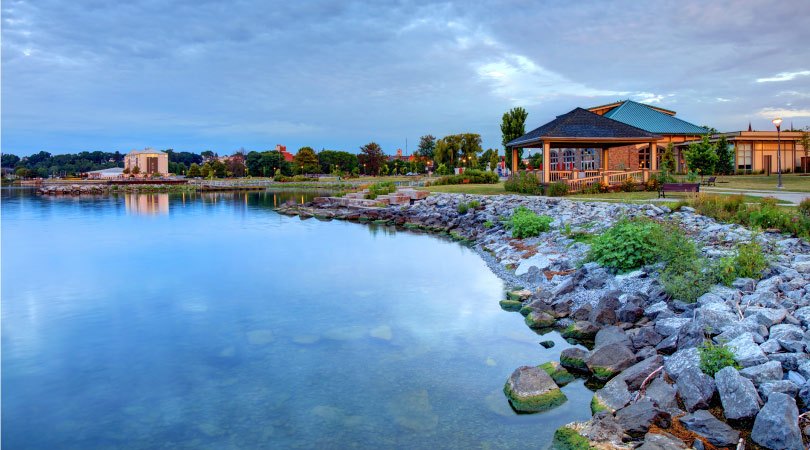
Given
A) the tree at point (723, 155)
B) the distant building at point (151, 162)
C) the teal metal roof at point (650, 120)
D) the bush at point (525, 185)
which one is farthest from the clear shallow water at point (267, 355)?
the distant building at point (151, 162)

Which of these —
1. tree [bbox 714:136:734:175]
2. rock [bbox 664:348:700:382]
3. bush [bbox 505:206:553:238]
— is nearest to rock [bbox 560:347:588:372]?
rock [bbox 664:348:700:382]

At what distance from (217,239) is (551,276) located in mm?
15325

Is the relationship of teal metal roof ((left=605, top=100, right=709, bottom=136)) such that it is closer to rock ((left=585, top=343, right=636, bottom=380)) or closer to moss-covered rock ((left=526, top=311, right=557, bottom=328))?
moss-covered rock ((left=526, top=311, right=557, bottom=328))

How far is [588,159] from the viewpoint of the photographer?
3466 centimetres

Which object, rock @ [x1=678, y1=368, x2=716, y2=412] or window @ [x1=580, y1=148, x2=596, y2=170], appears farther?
window @ [x1=580, y1=148, x2=596, y2=170]

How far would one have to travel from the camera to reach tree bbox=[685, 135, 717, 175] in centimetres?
2772

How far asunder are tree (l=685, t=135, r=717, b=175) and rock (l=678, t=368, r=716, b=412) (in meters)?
26.1

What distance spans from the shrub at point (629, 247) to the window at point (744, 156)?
3157cm

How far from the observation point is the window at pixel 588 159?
1342 inches

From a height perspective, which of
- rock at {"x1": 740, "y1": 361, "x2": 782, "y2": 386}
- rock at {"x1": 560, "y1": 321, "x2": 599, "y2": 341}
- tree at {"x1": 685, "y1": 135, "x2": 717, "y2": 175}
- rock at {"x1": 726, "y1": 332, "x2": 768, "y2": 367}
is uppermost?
tree at {"x1": 685, "y1": 135, "x2": 717, "y2": 175}

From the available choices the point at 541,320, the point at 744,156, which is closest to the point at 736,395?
the point at 541,320

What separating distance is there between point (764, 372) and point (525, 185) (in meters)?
20.3

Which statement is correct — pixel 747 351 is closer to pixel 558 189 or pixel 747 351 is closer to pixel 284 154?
pixel 558 189

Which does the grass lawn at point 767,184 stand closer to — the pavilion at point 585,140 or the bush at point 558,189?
the pavilion at point 585,140
